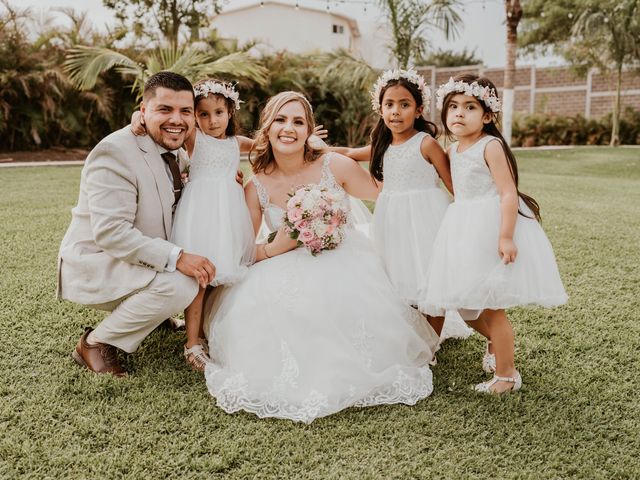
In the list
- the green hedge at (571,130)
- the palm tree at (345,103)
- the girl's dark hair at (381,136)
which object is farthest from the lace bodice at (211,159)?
the green hedge at (571,130)

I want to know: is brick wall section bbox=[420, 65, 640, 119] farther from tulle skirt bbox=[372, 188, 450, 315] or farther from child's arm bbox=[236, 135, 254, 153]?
tulle skirt bbox=[372, 188, 450, 315]

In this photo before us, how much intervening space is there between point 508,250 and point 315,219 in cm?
102

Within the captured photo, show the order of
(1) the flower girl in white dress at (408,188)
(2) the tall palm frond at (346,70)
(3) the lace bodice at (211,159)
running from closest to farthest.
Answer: (1) the flower girl in white dress at (408,188)
(3) the lace bodice at (211,159)
(2) the tall palm frond at (346,70)

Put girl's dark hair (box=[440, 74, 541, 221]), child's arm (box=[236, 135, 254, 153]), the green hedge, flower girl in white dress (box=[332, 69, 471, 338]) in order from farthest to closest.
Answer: the green hedge < child's arm (box=[236, 135, 254, 153]) < flower girl in white dress (box=[332, 69, 471, 338]) < girl's dark hair (box=[440, 74, 541, 221])

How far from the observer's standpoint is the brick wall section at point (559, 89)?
2272cm

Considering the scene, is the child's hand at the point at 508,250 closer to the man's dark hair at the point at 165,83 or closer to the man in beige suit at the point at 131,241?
the man in beige suit at the point at 131,241

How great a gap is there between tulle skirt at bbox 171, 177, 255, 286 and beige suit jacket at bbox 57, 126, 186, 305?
0.11 meters

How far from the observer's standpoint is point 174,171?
11.2 feet

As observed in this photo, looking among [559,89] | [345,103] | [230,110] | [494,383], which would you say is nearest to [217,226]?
[230,110]

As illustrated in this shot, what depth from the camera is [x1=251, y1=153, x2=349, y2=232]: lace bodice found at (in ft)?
11.9

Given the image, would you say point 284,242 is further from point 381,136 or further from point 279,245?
point 381,136

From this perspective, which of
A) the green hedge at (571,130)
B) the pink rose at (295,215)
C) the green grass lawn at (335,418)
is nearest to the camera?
the green grass lawn at (335,418)

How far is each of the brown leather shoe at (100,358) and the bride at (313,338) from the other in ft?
1.66

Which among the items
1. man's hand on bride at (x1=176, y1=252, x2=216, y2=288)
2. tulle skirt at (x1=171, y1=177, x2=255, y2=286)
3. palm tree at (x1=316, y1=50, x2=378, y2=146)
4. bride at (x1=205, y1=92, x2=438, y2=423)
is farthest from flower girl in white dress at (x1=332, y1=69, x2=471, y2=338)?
palm tree at (x1=316, y1=50, x2=378, y2=146)
